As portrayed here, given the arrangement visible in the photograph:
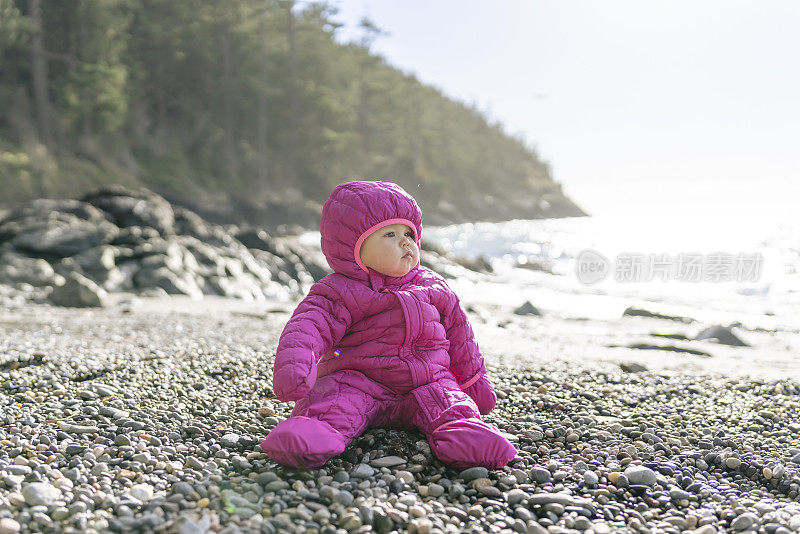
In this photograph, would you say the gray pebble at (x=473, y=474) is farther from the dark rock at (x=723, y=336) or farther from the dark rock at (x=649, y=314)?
the dark rock at (x=649, y=314)

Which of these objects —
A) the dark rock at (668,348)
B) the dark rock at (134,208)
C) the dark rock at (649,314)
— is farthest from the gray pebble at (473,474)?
the dark rock at (134,208)

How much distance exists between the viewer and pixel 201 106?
131ft

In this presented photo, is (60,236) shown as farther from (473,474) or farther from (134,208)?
(473,474)

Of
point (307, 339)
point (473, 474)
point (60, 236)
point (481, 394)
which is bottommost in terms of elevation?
point (60, 236)

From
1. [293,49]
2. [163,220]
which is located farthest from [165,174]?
[163,220]

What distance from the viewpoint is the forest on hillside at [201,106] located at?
26.1 metres

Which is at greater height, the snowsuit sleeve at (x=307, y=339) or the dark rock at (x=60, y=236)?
the snowsuit sleeve at (x=307, y=339)

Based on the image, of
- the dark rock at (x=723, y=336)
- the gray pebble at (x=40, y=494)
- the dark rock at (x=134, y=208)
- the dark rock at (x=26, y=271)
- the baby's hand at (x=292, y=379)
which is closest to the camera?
the gray pebble at (x=40, y=494)

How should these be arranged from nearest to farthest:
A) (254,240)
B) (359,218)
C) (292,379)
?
1. (292,379)
2. (359,218)
3. (254,240)

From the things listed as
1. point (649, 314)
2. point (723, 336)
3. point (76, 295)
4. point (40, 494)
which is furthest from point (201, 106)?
point (40, 494)

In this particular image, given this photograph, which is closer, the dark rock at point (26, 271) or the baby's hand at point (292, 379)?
the baby's hand at point (292, 379)

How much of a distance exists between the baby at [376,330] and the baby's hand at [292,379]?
90 millimetres

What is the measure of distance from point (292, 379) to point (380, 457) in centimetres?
61

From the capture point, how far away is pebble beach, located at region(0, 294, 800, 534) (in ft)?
7.54
